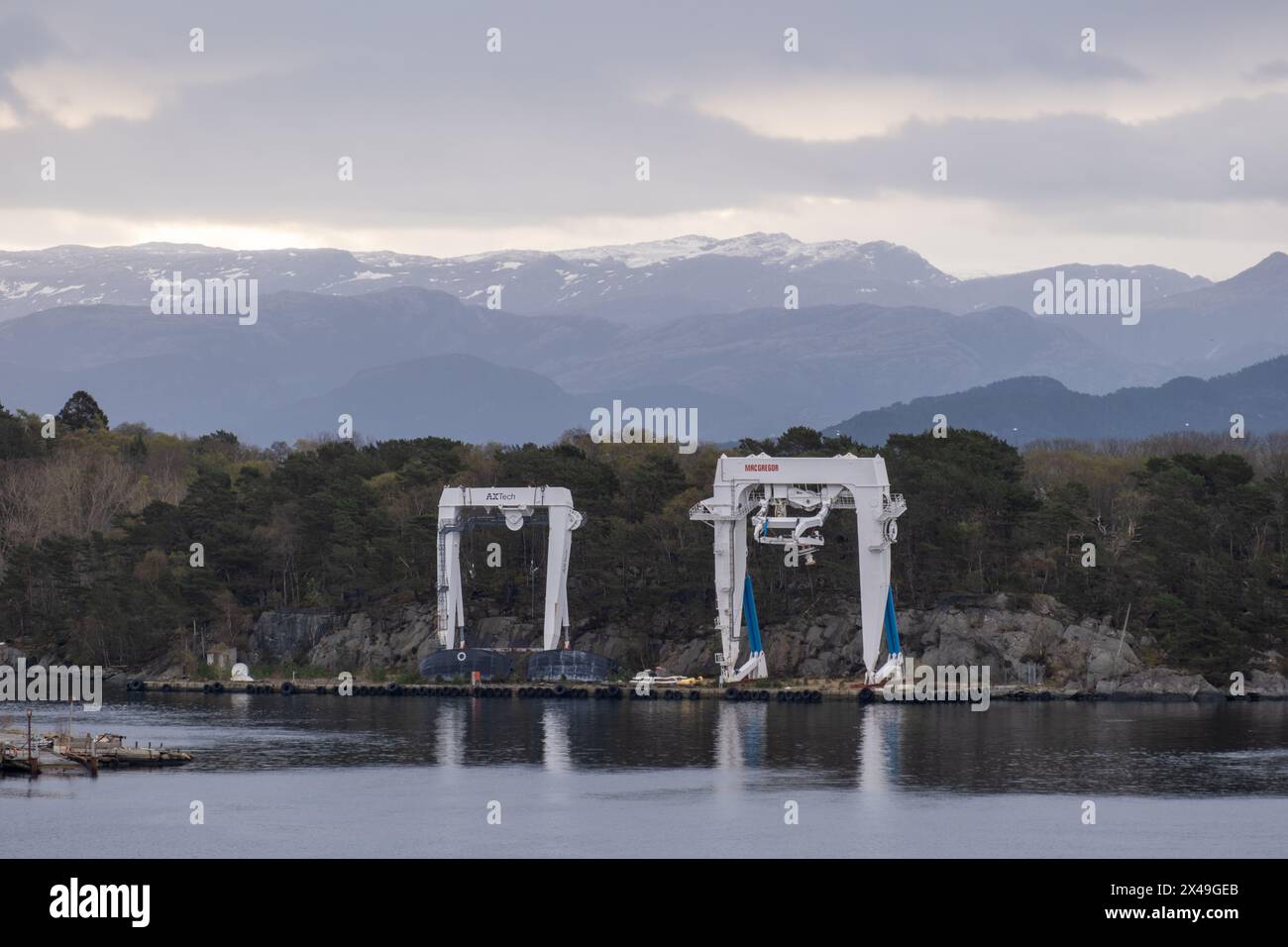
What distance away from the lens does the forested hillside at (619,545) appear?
101 meters

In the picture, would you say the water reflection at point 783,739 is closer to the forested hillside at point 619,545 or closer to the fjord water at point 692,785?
the fjord water at point 692,785

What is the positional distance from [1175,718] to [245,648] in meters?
53.5

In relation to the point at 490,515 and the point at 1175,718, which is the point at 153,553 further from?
the point at 1175,718

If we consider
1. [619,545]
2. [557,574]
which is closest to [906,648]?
[619,545]

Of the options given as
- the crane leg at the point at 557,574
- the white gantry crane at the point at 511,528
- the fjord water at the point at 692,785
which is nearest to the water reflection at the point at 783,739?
the fjord water at the point at 692,785

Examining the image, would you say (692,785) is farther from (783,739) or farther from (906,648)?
(906,648)

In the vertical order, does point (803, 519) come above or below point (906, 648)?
above

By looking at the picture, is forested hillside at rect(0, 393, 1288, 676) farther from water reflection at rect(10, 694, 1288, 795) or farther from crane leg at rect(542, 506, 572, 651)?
water reflection at rect(10, 694, 1288, 795)

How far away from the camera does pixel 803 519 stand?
314 ft

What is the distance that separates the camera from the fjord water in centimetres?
5738

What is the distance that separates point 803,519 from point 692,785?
29.1 m

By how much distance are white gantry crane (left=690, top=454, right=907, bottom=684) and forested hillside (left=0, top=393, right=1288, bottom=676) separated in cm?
657

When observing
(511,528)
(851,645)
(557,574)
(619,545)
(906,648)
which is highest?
(511,528)
